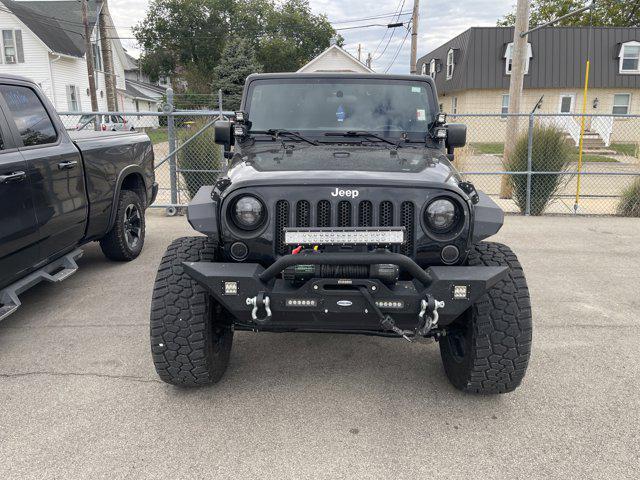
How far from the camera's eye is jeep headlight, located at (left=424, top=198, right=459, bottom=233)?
9.21ft

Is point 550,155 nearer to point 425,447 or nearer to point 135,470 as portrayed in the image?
point 425,447

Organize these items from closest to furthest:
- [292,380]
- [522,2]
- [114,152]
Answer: [292,380]
[114,152]
[522,2]

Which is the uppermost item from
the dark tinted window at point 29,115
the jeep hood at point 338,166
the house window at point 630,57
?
the house window at point 630,57

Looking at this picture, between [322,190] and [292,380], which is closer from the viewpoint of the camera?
[322,190]

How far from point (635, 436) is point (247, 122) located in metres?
3.16

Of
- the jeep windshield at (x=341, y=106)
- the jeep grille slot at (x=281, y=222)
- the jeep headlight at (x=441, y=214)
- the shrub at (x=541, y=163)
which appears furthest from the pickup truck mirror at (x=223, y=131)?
the shrub at (x=541, y=163)

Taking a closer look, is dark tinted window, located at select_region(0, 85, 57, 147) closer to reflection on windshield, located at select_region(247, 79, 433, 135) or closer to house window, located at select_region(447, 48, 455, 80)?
reflection on windshield, located at select_region(247, 79, 433, 135)

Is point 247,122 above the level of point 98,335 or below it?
above

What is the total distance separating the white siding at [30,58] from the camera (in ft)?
86.7

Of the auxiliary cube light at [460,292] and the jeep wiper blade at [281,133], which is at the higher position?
the jeep wiper blade at [281,133]

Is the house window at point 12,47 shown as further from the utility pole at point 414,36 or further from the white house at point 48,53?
the utility pole at point 414,36

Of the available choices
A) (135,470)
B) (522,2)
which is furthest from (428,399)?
(522,2)

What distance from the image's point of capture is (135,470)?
255cm

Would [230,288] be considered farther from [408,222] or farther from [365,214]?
[408,222]
